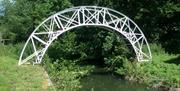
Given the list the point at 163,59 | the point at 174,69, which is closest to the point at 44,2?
the point at 163,59

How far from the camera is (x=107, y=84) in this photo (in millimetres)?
24938

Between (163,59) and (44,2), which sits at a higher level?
(44,2)

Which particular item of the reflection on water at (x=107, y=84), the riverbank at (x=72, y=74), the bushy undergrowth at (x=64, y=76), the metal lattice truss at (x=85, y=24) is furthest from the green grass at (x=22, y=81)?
the metal lattice truss at (x=85, y=24)

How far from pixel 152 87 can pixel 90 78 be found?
640cm

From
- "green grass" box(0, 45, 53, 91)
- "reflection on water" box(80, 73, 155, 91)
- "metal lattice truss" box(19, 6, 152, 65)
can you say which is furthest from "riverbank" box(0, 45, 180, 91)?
"metal lattice truss" box(19, 6, 152, 65)

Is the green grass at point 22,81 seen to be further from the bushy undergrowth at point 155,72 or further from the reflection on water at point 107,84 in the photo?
the bushy undergrowth at point 155,72

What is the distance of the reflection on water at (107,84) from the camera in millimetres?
22953

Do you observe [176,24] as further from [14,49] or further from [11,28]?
[11,28]

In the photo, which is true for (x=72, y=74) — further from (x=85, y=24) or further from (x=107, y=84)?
(x=85, y=24)

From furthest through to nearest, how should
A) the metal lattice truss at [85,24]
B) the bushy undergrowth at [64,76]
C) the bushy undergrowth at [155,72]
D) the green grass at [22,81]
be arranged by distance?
the metal lattice truss at [85,24] → the bushy undergrowth at [155,72] → the bushy undergrowth at [64,76] → the green grass at [22,81]

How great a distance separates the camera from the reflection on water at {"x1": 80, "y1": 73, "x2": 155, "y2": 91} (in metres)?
23.0

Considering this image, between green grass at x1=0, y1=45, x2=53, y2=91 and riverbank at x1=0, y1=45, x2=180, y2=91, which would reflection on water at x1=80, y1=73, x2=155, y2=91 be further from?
green grass at x1=0, y1=45, x2=53, y2=91

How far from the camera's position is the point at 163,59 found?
27.5 meters

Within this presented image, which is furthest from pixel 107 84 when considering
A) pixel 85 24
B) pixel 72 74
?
pixel 72 74
